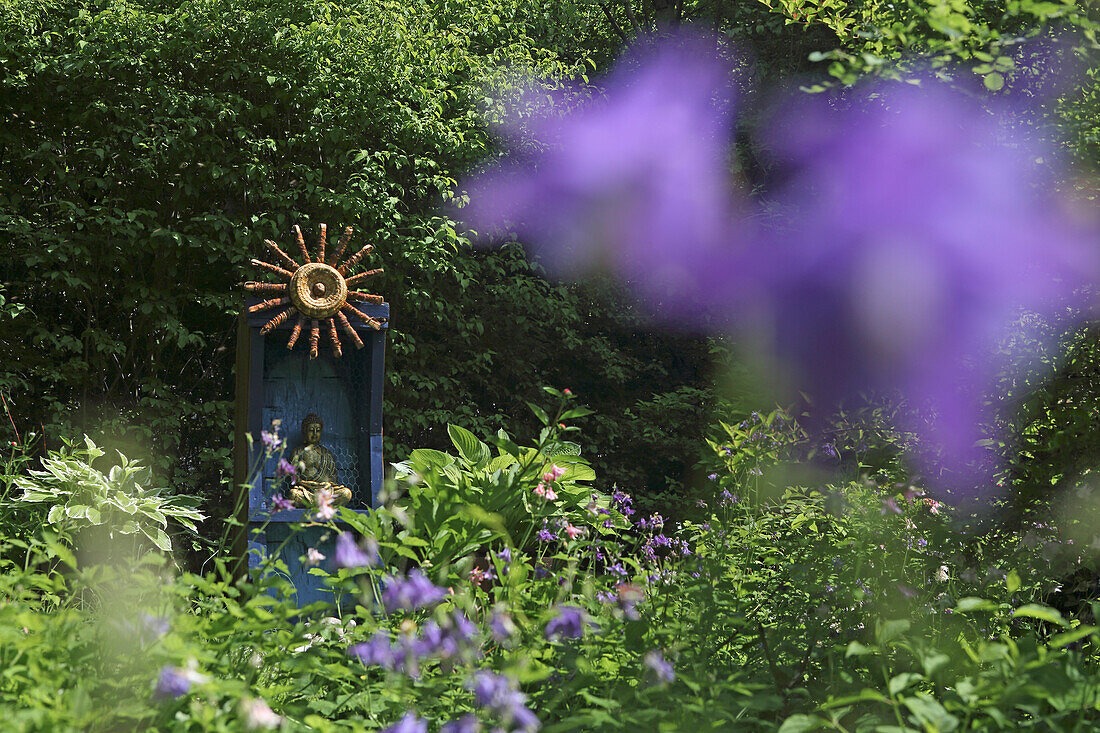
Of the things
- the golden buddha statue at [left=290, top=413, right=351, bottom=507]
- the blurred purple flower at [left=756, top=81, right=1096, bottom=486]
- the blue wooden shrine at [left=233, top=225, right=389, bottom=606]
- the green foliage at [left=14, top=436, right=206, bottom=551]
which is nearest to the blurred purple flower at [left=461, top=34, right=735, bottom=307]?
the blurred purple flower at [left=756, top=81, right=1096, bottom=486]

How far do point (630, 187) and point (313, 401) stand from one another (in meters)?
3.60

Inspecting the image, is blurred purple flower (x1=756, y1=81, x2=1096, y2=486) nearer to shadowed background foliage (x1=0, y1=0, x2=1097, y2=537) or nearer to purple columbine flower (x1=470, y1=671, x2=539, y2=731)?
shadowed background foliage (x1=0, y1=0, x2=1097, y2=537)

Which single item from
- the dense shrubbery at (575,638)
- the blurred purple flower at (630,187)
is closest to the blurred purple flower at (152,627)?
the dense shrubbery at (575,638)

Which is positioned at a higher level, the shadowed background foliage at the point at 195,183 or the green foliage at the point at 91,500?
the shadowed background foliage at the point at 195,183

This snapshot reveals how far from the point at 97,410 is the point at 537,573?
3968 millimetres

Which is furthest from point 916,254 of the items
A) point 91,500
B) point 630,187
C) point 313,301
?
point 91,500

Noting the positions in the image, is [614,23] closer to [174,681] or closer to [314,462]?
[314,462]

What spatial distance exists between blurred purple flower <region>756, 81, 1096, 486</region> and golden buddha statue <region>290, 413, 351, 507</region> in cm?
261

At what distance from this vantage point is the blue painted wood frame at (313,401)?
12.5ft

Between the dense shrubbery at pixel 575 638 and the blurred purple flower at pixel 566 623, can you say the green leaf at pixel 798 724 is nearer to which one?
the dense shrubbery at pixel 575 638

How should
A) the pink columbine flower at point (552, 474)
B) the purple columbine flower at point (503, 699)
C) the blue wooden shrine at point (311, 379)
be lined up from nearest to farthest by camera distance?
1. the purple columbine flower at point (503, 699)
2. the pink columbine flower at point (552, 474)
3. the blue wooden shrine at point (311, 379)

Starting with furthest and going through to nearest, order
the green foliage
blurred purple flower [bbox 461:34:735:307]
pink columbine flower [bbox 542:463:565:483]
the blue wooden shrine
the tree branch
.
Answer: the tree branch → blurred purple flower [bbox 461:34:735:307] → the blue wooden shrine → the green foliage → pink columbine flower [bbox 542:463:565:483]

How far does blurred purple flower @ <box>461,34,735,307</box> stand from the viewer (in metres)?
6.39

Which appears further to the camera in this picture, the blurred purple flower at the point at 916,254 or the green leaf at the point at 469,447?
the green leaf at the point at 469,447
